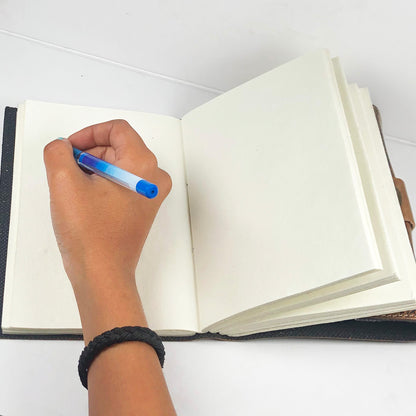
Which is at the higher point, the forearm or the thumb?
the thumb

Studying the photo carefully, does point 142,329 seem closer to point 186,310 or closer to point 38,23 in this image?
point 186,310

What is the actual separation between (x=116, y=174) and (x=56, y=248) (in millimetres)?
128

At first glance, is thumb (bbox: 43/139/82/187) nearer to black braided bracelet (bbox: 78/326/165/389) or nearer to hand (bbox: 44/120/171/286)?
hand (bbox: 44/120/171/286)

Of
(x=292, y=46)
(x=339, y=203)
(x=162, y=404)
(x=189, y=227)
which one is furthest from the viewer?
(x=292, y=46)

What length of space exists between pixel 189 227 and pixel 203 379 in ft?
0.58

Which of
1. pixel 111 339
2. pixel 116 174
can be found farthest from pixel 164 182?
pixel 111 339

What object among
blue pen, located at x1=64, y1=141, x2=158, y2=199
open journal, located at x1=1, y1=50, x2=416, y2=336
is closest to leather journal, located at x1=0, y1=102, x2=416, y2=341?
open journal, located at x1=1, y1=50, x2=416, y2=336

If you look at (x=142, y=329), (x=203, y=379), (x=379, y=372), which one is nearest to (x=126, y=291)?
(x=142, y=329)

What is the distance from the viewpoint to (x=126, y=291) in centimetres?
49

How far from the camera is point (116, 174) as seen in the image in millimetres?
524

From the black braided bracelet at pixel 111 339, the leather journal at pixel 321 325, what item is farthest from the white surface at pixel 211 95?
the black braided bracelet at pixel 111 339

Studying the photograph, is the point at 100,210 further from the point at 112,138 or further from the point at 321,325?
the point at 321,325

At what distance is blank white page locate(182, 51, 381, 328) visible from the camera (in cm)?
55

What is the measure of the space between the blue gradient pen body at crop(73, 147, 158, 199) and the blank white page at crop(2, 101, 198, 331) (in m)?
0.08
